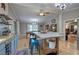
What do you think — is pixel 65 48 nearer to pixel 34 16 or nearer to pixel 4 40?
pixel 34 16

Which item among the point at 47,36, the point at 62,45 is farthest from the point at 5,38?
the point at 62,45

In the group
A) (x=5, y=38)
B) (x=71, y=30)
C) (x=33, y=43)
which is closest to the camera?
(x=5, y=38)

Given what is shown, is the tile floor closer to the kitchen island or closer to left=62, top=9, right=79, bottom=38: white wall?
the kitchen island

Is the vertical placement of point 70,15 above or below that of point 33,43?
above

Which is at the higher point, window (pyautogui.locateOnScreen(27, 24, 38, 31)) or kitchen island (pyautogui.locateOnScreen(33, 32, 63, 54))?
window (pyautogui.locateOnScreen(27, 24, 38, 31))

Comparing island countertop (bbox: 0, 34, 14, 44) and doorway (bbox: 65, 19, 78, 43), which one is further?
doorway (bbox: 65, 19, 78, 43)

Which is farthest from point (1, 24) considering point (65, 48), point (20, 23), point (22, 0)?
point (65, 48)

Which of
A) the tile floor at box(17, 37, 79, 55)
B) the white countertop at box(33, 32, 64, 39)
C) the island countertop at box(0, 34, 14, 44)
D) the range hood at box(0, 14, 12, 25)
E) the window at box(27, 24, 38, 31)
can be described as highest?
the range hood at box(0, 14, 12, 25)

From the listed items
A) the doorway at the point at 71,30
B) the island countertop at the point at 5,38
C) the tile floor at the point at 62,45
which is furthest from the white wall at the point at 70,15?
the island countertop at the point at 5,38

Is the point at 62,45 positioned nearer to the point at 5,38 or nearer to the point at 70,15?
the point at 70,15

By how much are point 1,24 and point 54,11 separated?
26.0 inches

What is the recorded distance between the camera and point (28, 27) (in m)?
1.15

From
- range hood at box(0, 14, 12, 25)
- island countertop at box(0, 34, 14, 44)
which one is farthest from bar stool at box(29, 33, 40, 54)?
range hood at box(0, 14, 12, 25)
